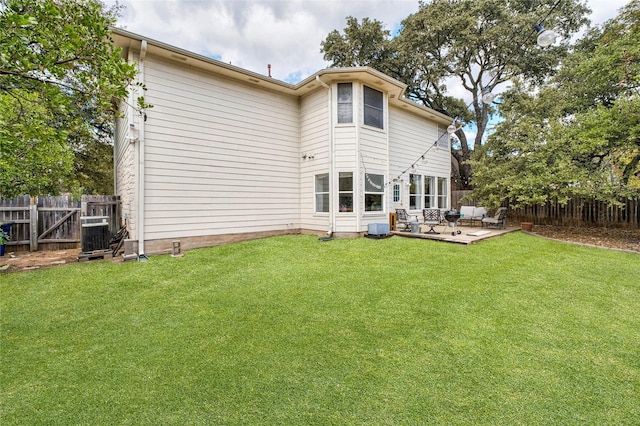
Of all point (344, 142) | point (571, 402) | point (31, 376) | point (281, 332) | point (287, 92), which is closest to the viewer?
point (571, 402)

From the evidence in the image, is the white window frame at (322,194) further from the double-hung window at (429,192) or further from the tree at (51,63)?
the tree at (51,63)

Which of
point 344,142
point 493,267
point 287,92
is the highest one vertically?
point 287,92

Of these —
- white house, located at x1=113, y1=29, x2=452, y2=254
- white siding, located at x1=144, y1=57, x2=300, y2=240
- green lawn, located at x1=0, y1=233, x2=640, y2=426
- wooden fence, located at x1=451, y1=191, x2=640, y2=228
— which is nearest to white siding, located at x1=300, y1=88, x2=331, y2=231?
white house, located at x1=113, y1=29, x2=452, y2=254

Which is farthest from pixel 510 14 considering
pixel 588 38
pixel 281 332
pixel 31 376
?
pixel 31 376

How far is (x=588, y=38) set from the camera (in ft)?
40.9

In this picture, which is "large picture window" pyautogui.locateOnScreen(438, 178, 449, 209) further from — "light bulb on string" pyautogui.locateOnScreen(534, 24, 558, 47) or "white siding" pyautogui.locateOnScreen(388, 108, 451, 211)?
"light bulb on string" pyautogui.locateOnScreen(534, 24, 558, 47)

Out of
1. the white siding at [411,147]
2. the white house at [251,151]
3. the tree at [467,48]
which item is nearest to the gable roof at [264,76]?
the white house at [251,151]

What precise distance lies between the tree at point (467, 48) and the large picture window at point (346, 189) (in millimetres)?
8938

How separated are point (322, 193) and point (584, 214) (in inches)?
408

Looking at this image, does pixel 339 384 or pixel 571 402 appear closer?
pixel 571 402

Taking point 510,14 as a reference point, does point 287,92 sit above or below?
below

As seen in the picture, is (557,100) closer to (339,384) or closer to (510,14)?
(510,14)

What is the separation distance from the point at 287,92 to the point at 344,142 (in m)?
2.74

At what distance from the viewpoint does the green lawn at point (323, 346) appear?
6.61ft
